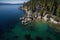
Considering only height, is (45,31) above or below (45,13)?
below

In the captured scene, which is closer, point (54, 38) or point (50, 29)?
point (54, 38)

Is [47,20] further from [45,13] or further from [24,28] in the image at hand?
[24,28]

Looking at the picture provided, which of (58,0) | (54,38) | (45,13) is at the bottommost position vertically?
(54,38)

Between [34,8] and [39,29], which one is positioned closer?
[39,29]

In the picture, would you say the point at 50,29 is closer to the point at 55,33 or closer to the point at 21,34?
the point at 55,33

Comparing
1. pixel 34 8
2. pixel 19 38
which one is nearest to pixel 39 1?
pixel 34 8

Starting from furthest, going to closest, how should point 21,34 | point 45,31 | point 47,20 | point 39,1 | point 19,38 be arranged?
point 39,1, point 47,20, point 45,31, point 21,34, point 19,38

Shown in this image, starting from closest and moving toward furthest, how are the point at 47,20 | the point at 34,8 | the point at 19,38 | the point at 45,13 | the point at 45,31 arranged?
the point at 19,38, the point at 45,31, the point at 47,20, the point at 45,13, the point at 34,8

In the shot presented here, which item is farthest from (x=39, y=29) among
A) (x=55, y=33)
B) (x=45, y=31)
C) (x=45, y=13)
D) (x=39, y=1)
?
(x=39, y=1)

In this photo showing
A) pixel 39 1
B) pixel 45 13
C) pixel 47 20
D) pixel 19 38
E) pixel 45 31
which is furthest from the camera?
pixel 39 1
